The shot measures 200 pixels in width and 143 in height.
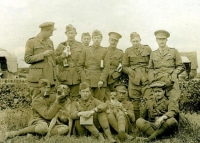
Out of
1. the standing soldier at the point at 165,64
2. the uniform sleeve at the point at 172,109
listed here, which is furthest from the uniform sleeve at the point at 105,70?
the uniform sleeve at the point at 172,109

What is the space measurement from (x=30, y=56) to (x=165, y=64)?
2723mm

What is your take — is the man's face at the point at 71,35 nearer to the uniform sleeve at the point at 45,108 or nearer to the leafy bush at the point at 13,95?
the uniform sleeve at the point at 45,108

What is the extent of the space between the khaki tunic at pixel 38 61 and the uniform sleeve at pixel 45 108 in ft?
2.63

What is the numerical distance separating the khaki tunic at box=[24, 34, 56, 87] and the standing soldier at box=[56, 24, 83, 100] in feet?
0.98

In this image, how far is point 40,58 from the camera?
6.21 m

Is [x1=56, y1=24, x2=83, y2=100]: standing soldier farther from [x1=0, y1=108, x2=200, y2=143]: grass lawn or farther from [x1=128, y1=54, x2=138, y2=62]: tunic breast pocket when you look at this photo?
[x1=0, y1=108, x2=200, y2=143]: grass lawn

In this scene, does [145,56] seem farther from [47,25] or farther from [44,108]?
[44,108]

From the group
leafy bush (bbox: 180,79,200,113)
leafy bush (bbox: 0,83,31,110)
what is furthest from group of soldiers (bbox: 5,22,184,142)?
leafy bush (bbox: 180,79,200,113)

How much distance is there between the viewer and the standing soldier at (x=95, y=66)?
6.52 meters

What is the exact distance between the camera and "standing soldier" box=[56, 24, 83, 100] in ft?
21.9

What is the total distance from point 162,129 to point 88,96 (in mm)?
1404

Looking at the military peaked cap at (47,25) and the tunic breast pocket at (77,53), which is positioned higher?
the military peaked cap at (47,25)

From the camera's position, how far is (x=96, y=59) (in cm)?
660

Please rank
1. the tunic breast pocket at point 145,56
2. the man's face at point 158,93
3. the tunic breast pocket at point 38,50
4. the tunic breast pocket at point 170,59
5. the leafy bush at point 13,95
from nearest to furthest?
the man's face at point 158,93 → the tunic breast pocket at point 170,59 → the tunic breast pocket at point 38,50 → the tunic breast pocket at point 145,56 → the leafy bush at point 13,95
